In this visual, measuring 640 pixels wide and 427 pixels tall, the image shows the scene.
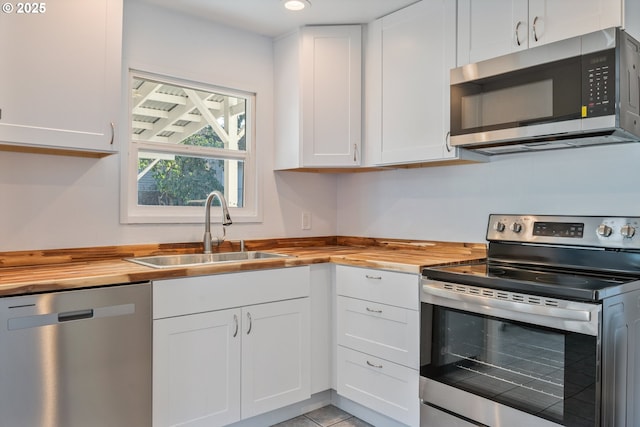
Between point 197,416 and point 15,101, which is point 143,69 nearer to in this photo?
point 15,101

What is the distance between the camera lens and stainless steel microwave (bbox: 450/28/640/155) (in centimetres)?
173

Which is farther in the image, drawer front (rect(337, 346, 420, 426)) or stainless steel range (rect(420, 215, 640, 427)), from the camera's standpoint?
drawer front (rect(337, 346, 420, 426))

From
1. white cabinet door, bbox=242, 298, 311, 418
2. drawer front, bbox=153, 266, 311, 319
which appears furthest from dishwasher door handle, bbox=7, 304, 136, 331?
white cabinet door, bbox=242, 298, 311, 418

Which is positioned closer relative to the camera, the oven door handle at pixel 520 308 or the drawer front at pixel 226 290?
the oven door handle at pixel 520 308

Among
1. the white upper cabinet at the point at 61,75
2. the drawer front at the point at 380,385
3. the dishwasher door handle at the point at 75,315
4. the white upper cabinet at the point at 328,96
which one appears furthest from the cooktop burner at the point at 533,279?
the white upper cabinet at the point at 61,75

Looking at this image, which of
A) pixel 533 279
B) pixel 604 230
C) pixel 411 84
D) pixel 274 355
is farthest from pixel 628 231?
pixel 274 355

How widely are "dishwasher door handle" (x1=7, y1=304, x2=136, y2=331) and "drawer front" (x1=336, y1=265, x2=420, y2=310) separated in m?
1.08

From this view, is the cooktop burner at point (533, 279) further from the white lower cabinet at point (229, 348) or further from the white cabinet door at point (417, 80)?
the white lower cabinet at point (229, 348)

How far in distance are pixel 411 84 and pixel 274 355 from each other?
65.2 inches

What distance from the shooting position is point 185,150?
2.73 metres

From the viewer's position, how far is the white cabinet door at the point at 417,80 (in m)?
2.38

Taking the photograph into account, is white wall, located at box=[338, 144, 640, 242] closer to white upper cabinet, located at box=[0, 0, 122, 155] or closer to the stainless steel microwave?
the stainless steel microwave

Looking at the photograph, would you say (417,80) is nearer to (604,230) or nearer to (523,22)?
(523,22)

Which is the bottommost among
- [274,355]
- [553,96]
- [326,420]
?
[326,420]
